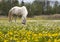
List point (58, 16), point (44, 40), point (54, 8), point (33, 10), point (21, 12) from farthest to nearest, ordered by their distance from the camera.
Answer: point (54, 8)
point (33, 10)
point (58, 16)
point (21, 12)
point (44, 40)

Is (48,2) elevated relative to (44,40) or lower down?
lower down

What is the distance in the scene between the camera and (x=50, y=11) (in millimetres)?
50094

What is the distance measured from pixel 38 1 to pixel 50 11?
21.4 feet

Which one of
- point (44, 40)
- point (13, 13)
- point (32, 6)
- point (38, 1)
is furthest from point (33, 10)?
point (44, 40)

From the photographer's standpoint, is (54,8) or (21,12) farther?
(54,8)

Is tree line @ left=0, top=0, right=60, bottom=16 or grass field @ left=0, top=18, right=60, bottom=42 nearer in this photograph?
grass field @ left=0, top=18, right=60, bottom=42

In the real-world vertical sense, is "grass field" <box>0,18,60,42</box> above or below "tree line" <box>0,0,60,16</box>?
above

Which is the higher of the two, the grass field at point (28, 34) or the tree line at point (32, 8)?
the grass field at point (28, 34)

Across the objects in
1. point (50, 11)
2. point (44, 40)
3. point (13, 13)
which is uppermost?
point (44, 40)

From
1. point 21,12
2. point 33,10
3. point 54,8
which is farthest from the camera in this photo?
point 54,8

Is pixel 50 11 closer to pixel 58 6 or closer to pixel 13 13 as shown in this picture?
pixel 58 6

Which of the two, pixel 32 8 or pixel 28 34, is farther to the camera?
pixel 32 8

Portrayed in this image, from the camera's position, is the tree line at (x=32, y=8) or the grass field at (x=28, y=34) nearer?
the grass field at (x=28, y=34)

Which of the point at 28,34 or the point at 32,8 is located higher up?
the point at 28,34
